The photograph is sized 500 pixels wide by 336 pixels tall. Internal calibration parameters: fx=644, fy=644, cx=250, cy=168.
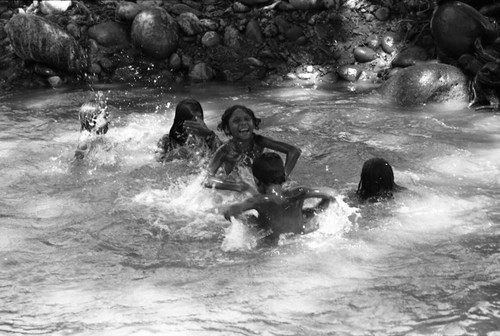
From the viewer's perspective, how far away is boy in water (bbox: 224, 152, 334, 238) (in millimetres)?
4590

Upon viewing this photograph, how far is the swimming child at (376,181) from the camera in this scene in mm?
5410

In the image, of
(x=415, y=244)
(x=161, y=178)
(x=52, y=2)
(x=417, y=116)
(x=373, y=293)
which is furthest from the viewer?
(x=52, y=2)

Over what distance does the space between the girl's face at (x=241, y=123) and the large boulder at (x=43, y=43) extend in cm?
557

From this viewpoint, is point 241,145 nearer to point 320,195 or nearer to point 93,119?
point 320,195

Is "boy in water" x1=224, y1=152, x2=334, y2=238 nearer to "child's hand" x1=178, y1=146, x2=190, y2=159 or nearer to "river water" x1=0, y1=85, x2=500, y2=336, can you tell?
"river water" x1=0, y1=85, x2=500, y2=336

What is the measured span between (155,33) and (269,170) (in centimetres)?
642

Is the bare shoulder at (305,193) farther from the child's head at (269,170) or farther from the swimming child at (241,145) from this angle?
the swimming child at (241,145)

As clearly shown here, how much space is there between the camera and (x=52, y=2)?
1133 cm

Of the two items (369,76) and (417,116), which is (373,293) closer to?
(417,116)

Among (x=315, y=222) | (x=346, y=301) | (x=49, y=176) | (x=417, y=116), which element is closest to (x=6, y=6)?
(x=49, y=176)

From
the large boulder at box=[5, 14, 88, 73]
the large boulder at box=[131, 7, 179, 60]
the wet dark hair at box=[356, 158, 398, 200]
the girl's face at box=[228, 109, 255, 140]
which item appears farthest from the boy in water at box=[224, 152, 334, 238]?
the large boulder at box=[5, 14, 88, 73]

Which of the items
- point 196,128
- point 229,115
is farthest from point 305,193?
point 196,128

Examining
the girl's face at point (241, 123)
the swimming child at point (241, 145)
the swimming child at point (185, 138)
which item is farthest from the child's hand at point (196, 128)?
the girl's face at point (241, 123)

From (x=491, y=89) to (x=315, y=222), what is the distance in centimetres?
456
